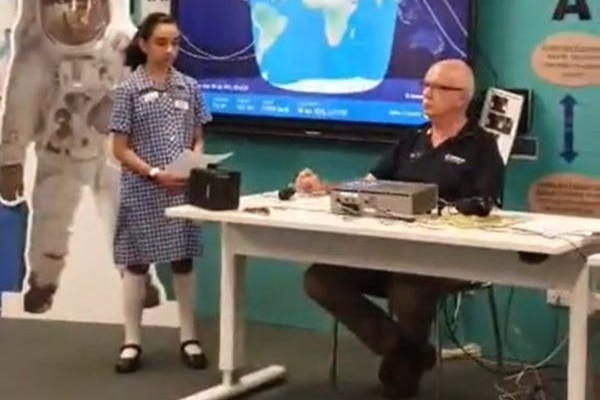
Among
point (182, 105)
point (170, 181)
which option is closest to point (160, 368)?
point (170, 181)

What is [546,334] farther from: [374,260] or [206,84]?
[206,84]

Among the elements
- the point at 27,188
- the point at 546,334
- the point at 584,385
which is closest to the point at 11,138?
the point at 27,188

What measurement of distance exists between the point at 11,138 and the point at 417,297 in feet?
6.68

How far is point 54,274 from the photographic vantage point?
17.9 feet

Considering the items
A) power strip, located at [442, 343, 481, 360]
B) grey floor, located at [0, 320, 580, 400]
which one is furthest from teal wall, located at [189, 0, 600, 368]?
grey floor, located at [0, 320, 580, 400]

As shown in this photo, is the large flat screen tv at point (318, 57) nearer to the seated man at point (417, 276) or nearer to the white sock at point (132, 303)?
the seated man at point (417, 276)

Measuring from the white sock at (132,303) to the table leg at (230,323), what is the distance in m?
0.49

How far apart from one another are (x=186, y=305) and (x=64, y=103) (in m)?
1.09

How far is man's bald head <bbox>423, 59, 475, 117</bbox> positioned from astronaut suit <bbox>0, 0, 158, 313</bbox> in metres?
1.54

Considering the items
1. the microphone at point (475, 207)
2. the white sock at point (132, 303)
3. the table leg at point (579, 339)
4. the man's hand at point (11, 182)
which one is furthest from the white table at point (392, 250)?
the man's hand at point (11, 182)

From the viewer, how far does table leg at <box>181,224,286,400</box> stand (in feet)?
14.3

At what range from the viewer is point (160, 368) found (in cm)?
482

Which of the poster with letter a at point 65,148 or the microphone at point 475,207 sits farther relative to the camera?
the poster with letter a at point 65,148

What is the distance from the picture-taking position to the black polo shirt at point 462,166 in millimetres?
4301
